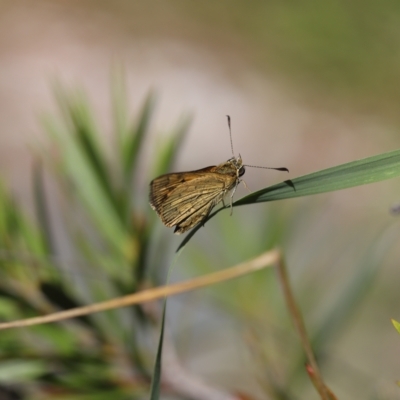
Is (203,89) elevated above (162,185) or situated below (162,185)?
above

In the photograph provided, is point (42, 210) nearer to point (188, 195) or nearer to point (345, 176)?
point (188, 195)

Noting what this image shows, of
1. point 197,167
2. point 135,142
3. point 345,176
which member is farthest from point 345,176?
point 197,167

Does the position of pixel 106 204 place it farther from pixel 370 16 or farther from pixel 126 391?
pixel 370 16

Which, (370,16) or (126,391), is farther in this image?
(370,16)

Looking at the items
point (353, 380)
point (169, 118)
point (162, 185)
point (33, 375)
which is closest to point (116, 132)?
point (162, 185)

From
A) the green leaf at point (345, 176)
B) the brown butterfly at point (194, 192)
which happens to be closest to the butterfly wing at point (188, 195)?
the brown butterfly at point (194, 192)
